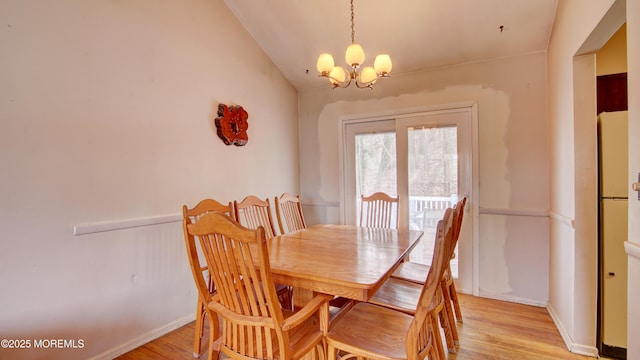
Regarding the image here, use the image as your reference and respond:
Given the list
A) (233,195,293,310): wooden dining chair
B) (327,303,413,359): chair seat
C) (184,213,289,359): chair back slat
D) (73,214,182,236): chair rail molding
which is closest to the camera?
(184,213,289,359): chair back slat

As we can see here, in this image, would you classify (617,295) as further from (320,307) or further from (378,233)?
(320,307)

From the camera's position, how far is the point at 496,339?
202cm

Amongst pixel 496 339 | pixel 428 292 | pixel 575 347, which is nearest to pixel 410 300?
pixel 428 292

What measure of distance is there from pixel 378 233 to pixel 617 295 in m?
1.54

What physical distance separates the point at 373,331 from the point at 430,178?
1.97 m

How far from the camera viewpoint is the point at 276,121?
3.35m

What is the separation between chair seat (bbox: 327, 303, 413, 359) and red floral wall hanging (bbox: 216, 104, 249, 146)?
192 centimetres

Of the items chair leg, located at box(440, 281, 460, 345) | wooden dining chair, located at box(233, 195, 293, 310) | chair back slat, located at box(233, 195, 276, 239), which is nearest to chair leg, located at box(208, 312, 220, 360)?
wooden dining chair, located at box(233, 195, 293, 310)

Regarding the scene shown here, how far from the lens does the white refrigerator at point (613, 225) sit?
1756 mm

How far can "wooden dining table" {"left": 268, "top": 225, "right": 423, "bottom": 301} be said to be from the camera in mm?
1245

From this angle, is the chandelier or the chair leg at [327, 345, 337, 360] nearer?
the chair leg at [327, 345, 337, 360]

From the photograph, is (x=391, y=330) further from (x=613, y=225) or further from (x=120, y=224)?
(x=120, y=224)

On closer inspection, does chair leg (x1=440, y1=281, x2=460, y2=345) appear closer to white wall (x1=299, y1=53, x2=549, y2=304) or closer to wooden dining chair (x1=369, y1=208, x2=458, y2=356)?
wooden dining chair (x1=369, y1=208, x2=458, y2=356)

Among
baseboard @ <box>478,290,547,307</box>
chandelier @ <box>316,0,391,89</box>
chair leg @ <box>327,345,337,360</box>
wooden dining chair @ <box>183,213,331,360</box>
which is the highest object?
chandelier @ <box>316,0,391,89</box>
